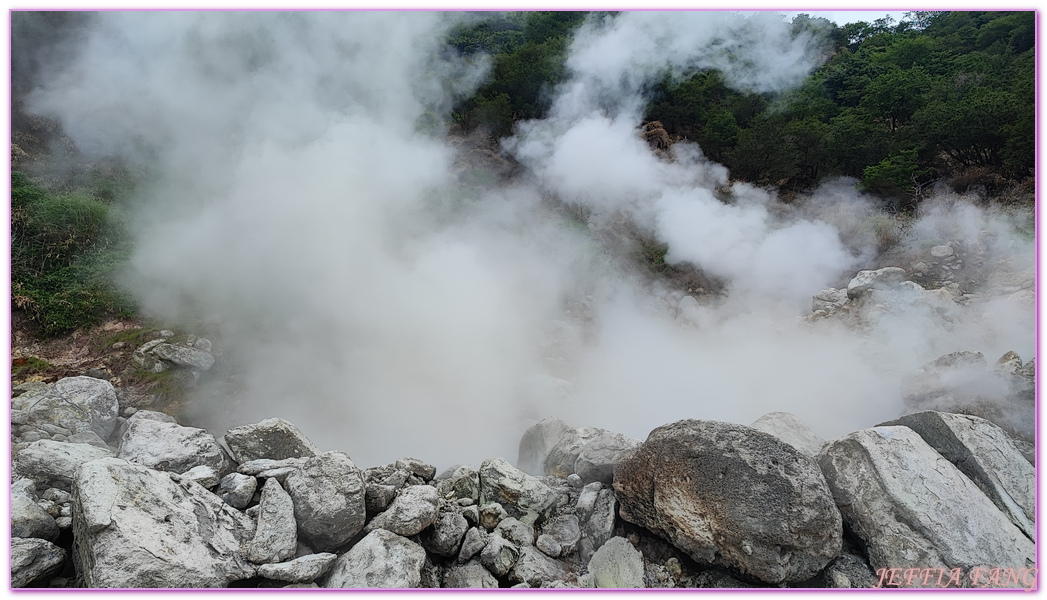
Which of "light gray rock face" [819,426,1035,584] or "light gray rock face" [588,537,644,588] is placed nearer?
"light gray rock face" [819,426,1035,584]

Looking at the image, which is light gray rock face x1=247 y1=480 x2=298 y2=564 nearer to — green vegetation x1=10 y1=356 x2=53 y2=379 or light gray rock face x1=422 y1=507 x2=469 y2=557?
light gray rock face x1=422 y1=507 x2=469 y2=557

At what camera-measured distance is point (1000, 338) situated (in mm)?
7273

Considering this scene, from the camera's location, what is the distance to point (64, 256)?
369 inches

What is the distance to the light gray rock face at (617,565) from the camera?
350 cm

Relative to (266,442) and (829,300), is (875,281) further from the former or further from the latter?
(266,442)

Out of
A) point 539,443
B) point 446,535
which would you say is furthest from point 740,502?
point 539,443

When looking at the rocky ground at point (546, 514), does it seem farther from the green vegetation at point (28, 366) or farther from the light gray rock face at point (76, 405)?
the green vegetation at point (28, 366)

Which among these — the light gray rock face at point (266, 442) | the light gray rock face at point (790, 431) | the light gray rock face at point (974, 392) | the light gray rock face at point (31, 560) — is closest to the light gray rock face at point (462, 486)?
the light gray rock face at point (266, 442)

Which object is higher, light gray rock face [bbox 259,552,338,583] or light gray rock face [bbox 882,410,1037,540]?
light gray rock face [bbox 882,410,1037,540]

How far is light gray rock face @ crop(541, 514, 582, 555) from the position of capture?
12.6 feet

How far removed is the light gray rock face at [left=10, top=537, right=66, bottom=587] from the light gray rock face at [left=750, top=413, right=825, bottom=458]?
17.6 feet

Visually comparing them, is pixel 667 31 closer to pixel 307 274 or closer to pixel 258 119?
pixel 258 119

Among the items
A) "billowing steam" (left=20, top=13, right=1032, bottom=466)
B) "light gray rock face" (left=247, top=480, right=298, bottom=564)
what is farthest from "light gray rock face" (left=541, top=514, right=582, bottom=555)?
"billowing steam" (left=20, top=13, right=1032, bottom=466)

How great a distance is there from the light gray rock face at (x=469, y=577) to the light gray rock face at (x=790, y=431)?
2916mm
